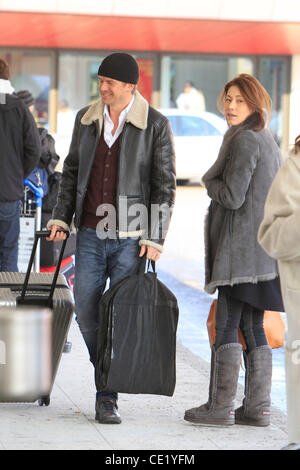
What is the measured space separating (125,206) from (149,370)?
868 mm

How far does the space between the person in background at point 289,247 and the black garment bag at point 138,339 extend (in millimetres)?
1020

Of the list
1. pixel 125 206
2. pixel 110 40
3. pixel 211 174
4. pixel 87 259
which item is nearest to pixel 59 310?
pixel 87 259

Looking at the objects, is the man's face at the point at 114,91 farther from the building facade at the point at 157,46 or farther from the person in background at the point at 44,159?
the building facade at the point at 157,46

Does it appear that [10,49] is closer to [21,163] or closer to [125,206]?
[21,163]

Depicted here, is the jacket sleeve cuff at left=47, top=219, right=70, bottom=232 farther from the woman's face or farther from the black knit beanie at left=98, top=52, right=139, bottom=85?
the woman's face

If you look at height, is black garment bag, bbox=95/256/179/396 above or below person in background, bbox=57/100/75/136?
Answer: below

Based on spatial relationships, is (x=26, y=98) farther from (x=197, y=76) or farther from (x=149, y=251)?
(x=197, y=76)

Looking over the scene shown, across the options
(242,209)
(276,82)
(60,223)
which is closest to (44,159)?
(60,223)

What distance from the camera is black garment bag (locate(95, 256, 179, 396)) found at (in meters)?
5.26

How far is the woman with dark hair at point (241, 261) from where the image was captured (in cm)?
536

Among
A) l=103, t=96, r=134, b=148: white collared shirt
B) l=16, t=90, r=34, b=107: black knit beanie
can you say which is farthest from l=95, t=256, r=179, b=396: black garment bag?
l=16, t=90, r=34, b=107: black knit beanie

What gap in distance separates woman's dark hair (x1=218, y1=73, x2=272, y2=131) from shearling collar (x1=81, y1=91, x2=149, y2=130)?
0.42 metres

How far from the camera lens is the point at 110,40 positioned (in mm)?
27719

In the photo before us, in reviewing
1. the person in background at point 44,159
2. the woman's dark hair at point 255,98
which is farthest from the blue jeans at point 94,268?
the person in background at point 44,159
